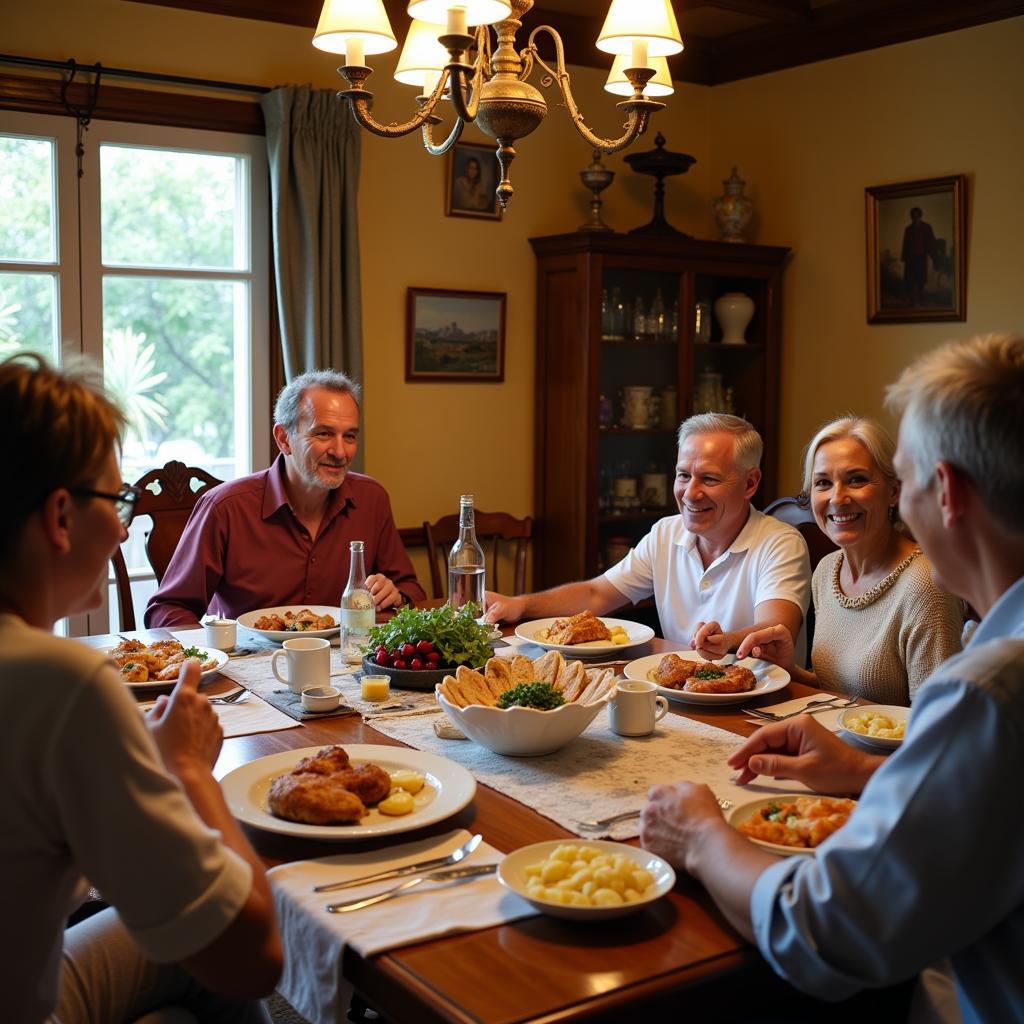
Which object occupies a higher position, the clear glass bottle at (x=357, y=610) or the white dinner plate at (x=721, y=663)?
the clear glass bottle at (x=357, y=610)

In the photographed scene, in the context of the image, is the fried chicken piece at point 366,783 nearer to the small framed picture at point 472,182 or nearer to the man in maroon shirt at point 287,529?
the man in maroon shirt at point 287,529

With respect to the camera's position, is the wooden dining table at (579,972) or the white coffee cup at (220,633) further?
the white coffee cup at (220,633)

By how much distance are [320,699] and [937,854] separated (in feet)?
4.09

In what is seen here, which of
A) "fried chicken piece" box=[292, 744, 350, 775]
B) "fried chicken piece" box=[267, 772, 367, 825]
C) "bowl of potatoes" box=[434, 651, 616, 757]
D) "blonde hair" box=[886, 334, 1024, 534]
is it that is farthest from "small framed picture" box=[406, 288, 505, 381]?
"blonde hair" box=[886, 334, 1024, 534]

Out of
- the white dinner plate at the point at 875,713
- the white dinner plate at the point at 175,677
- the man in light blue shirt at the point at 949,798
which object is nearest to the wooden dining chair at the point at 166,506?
the white dinner plate at the point at 175,677

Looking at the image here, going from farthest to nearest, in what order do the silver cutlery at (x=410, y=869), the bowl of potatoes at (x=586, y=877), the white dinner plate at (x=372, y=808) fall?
the white dinner plate at (x=372, y=808), the silver cutlery at (x=410, y=869), the bowl of potatoes at (x=586, y=877)

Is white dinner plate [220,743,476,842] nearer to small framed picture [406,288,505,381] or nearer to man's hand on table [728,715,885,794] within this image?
man's hand on table [728,715,885,794]

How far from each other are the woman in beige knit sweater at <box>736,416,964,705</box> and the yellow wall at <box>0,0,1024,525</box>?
6.79 feet

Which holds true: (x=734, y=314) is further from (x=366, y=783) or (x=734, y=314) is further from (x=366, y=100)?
(x=366, y=783)

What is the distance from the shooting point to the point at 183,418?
14.0 feet

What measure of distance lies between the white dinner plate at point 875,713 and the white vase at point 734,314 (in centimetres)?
313

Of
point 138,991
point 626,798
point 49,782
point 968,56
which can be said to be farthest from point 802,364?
point 49,782

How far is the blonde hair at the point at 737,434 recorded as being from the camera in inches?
116

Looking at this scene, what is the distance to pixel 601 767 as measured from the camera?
1.84 metres
